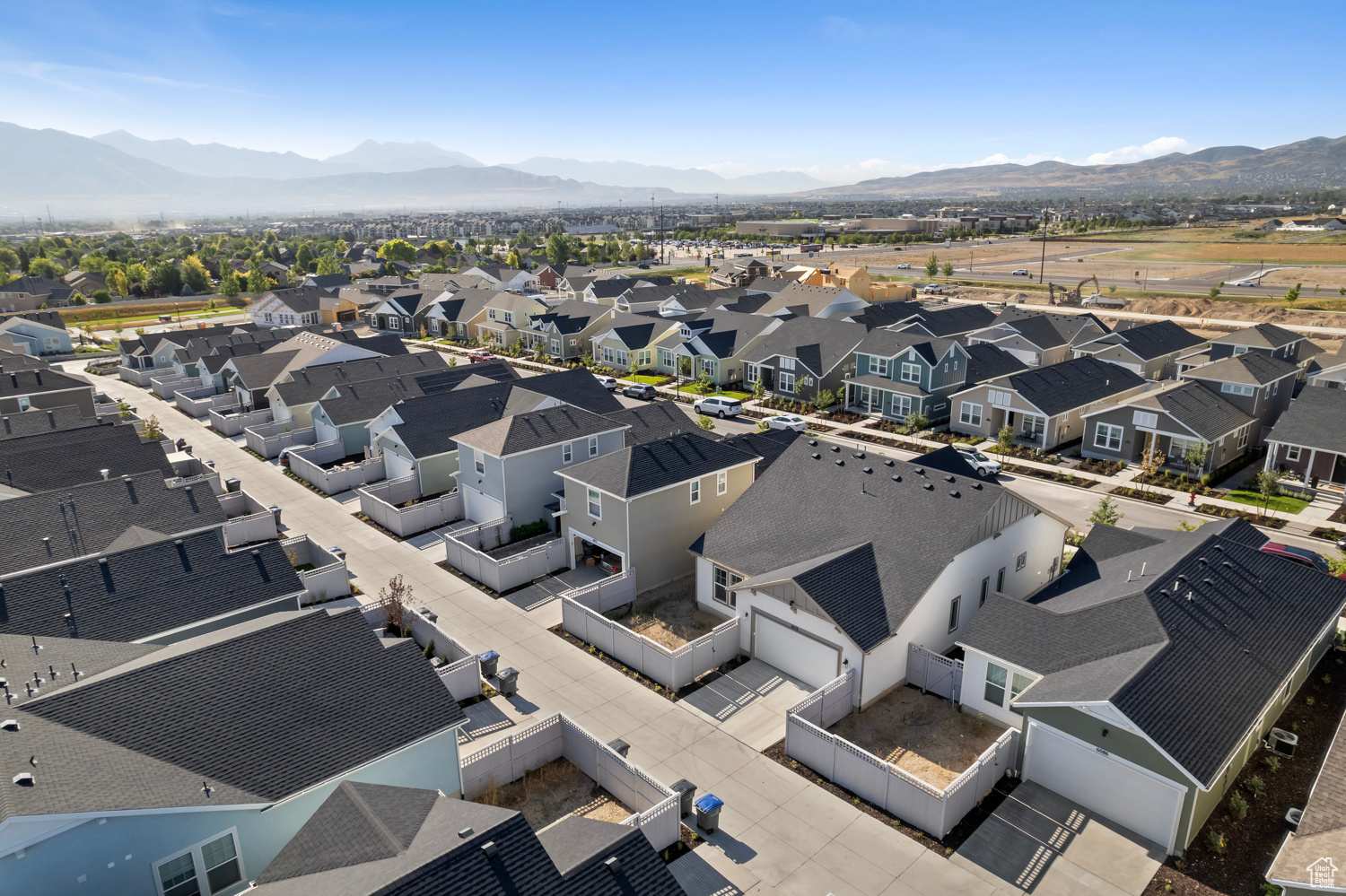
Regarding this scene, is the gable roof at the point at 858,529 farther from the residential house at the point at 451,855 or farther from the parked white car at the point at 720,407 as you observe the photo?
the parked white car at the point at 720,407

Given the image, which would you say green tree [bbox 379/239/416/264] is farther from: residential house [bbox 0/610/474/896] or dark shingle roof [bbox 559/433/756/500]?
residential house [bbox 0/610/474/896]

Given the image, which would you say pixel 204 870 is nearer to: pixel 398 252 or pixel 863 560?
pixel 863 560

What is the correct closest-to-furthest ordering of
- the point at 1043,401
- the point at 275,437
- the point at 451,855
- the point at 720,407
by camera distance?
the point at 451,855 → the point at 1043,401 → the point at 275,437 → the point at 720,407

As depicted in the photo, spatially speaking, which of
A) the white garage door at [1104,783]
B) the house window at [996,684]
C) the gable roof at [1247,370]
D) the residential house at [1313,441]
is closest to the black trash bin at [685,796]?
the white garage door at [1104,783]

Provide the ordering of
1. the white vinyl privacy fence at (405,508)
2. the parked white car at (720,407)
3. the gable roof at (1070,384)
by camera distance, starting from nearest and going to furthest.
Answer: the white vinyl privacy fence at (405,508) → the gable roof at (1070,384) → the parked white car at (720,407)

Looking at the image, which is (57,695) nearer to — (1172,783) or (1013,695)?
(1013,695)

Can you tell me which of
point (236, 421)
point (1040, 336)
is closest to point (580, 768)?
point (236, 421)
